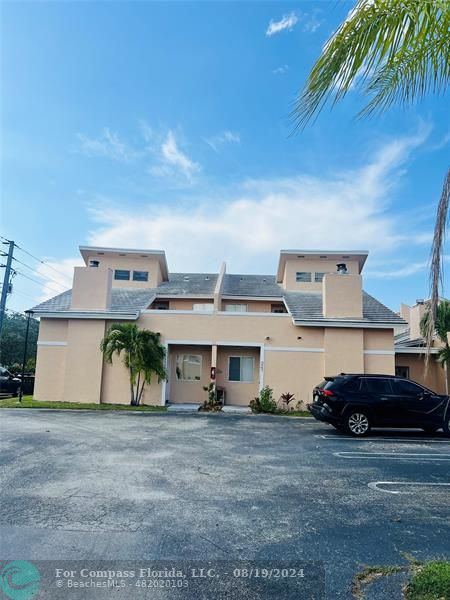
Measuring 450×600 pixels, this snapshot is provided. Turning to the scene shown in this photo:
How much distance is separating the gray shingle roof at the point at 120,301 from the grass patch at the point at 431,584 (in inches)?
622

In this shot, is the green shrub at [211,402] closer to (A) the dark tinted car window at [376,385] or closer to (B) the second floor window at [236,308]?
(B) the second floor window at [236,308]

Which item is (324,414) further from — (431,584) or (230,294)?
(230,294)

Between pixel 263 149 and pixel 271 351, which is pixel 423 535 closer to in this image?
pixel 263 149

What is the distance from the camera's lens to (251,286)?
75.4ft

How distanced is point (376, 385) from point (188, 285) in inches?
560

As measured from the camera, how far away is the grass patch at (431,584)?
2898 mm

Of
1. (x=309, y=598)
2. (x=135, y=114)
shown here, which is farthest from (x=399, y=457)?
(x=135, y=114)

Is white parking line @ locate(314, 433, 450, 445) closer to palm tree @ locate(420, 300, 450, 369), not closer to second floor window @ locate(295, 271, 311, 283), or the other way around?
palm tree @ locate(420, 300, 450, 369)

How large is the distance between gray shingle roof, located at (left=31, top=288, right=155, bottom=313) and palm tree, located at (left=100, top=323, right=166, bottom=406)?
1.84 m

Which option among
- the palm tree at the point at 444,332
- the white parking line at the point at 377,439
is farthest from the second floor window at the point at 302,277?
the white parking line at the point at 377,439

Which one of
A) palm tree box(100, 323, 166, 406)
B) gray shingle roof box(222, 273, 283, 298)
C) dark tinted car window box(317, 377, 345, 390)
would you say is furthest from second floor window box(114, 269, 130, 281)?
dark tinted car window box(317, 377, 345, 390)

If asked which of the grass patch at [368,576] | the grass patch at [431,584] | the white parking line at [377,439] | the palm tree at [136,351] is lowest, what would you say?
the white parking line at [377,439]

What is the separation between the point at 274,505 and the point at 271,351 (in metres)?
12.1

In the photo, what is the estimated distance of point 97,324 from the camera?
1739cm
